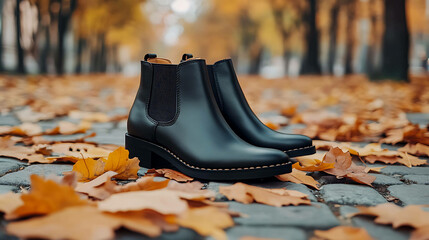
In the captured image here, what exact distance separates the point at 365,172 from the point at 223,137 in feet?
2.24

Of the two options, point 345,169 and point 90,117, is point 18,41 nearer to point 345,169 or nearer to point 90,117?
point 90,117

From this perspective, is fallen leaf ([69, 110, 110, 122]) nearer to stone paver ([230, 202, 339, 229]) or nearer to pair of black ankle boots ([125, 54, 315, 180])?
pair of black ankle boots ([125, 54, 315, 180])

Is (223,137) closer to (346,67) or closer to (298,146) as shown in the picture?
(298,146)

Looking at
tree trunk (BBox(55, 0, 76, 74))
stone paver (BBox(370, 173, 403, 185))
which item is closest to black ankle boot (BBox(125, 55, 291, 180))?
stone paver (BBox(370, 173, 403, 185))

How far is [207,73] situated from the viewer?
197 centimetres

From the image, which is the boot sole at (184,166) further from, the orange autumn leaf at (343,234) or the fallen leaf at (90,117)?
the fallen leaf at (90,117)

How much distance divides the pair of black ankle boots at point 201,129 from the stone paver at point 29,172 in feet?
1.16

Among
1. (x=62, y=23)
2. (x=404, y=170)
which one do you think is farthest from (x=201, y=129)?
(x=62, y=23)

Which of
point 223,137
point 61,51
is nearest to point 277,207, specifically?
point 223,137

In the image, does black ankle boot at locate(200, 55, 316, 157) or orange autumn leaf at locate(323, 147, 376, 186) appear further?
black ankle boot at locate(200, 55, 316, 157)

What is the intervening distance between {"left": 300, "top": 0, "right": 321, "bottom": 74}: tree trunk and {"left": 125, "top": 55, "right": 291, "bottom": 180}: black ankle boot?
17.2m

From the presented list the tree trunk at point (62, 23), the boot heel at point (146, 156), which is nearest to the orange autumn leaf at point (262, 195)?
the boot heel at point (146, 156)

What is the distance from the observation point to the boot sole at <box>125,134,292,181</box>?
1757 millimetres

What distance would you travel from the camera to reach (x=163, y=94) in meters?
2.08
